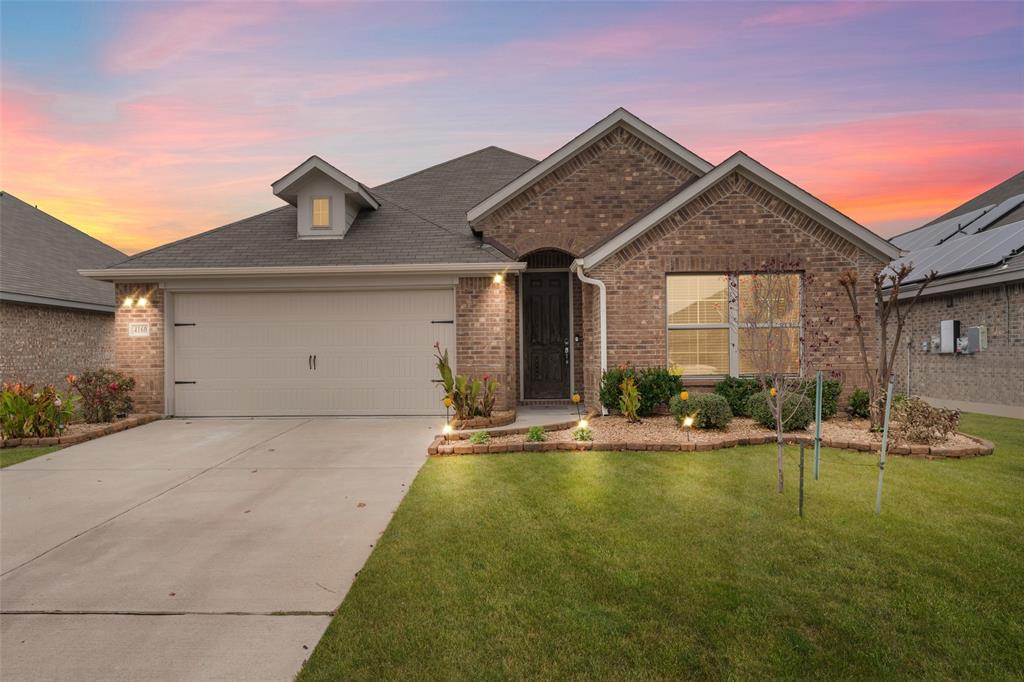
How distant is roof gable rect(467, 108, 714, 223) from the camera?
11.7 m

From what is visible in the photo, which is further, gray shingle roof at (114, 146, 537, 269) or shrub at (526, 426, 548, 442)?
gray shingle roof at (114, 146, 537, 269)

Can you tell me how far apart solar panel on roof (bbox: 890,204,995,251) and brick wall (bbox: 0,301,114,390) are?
2706 centimetres

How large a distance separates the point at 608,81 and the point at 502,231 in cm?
566

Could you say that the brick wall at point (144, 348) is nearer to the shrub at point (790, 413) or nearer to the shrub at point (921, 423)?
the shrub at point (790, 413)

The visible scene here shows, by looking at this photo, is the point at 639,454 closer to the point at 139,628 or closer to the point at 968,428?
the point at 139,628

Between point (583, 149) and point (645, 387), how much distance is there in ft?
18.3

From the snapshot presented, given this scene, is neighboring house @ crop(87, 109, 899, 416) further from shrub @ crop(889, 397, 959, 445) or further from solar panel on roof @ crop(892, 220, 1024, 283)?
solar panel on roof @ crop(892, 220, 1024, 283)

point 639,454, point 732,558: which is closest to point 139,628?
point 732,558

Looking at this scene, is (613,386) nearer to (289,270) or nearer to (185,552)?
(289,270)

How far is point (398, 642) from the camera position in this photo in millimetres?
2982

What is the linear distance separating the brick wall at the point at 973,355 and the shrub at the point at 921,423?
7.66m

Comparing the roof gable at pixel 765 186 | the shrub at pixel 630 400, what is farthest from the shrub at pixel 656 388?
the roof gable at pixel 765 186

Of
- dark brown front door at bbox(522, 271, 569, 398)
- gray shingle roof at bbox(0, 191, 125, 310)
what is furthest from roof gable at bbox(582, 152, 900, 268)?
gray shingle roof at bbox(0, 191, 125, 310)

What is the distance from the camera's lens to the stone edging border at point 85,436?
8578 millimetres
